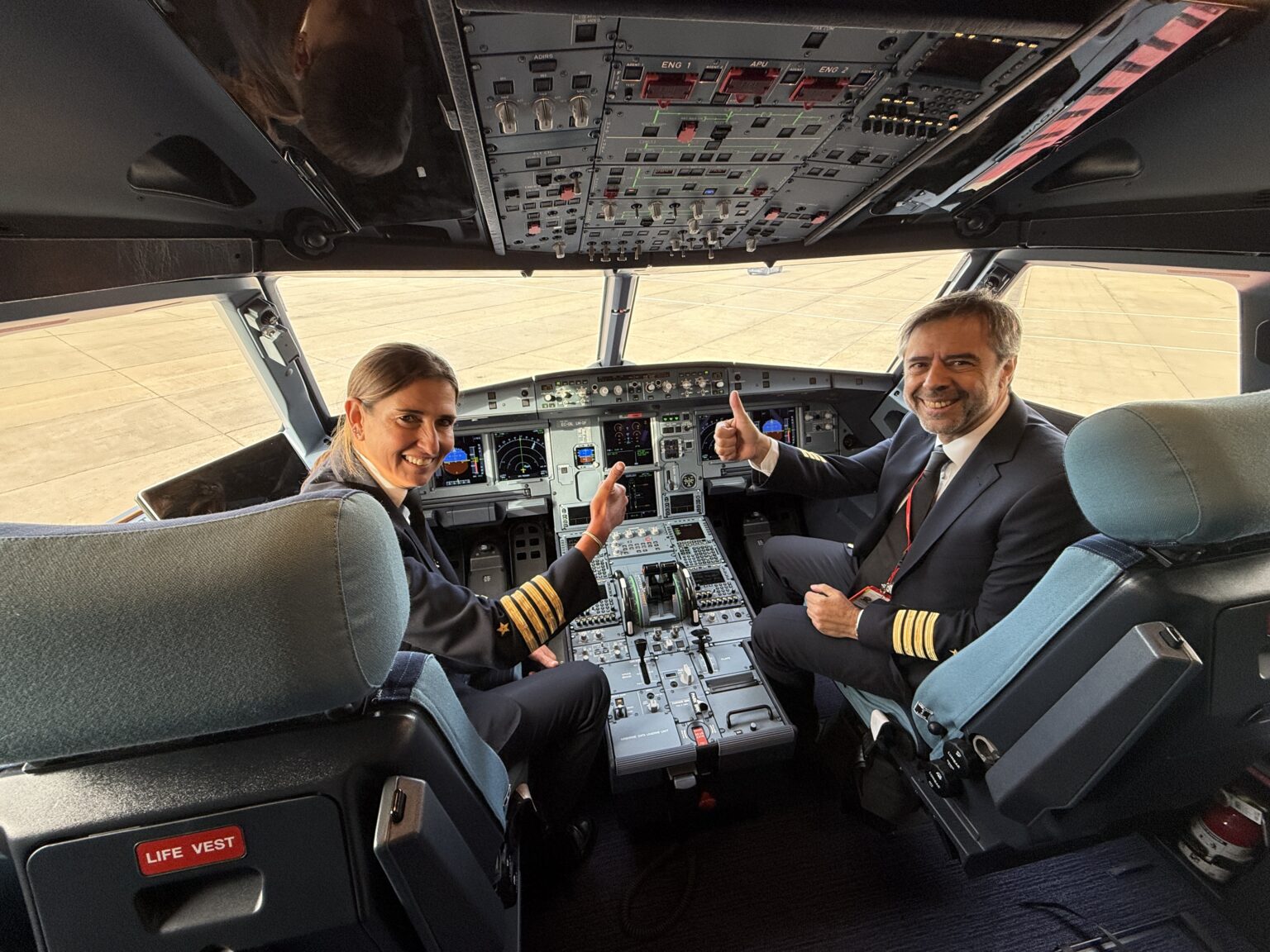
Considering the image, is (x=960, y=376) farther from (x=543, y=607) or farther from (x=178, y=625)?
(x=178, y=625)

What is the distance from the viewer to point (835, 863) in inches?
74.6

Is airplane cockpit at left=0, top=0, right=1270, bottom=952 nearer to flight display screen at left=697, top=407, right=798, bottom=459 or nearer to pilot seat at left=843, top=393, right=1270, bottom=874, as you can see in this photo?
pilot seat at left=843, top=393, right=1270, bottom=874

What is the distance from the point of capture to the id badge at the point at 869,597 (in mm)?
1911

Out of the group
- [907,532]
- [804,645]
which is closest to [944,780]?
[804,645]

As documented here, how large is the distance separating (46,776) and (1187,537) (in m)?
1.64

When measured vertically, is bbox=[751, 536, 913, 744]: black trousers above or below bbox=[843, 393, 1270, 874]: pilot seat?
below

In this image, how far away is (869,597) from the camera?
1.96m

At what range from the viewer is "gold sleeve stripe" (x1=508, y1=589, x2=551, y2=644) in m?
1.55

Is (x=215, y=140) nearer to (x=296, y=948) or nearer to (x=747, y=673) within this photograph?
(x=296, y=948)

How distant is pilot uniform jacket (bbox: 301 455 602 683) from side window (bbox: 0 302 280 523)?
1300mm

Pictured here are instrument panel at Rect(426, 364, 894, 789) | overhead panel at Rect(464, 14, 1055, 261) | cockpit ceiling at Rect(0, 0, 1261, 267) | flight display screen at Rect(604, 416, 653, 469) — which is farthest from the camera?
flight display screen at Rect(604, 416, 653, 469)

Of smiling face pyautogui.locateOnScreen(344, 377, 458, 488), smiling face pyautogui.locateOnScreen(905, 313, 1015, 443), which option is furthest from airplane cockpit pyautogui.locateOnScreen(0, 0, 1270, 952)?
smiling face pyautogui.locateOnScreen(905, 313, 1015, 443)

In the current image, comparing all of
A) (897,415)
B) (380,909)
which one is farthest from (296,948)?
(897,415)

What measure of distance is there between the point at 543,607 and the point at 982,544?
1.23 meters
